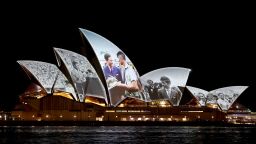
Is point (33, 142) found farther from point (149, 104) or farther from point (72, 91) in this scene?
point (149, 104)

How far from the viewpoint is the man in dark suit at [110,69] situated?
72.1 metres

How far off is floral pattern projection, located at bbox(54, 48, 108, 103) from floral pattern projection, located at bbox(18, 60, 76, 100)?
171 centimetres

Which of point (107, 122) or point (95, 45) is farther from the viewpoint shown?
point (107, 122)

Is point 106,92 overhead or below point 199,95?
below

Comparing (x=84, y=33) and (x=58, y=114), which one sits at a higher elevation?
(x=84, y=33)

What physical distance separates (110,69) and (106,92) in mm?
3641

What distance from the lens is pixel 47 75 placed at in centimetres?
7169

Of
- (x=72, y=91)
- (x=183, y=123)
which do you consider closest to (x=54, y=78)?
(x=72, y=91)

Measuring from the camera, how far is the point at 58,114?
258 feet

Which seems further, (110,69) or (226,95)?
(226,95)

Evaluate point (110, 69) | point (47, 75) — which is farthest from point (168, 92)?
point (47, 75)

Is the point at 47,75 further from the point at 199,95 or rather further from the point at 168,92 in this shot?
the point at 199,95

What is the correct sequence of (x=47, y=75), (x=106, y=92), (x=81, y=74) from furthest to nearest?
(x=106, y=92)
(x=47, y=75)
(x=81, y=74)

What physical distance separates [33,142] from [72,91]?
33197mm
